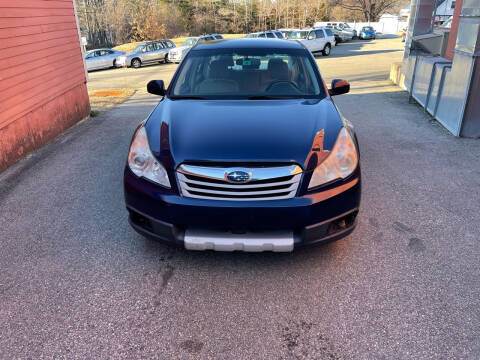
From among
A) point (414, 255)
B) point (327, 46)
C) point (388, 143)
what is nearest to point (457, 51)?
point (388, 143)

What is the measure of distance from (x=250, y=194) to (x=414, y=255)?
1.60 meters

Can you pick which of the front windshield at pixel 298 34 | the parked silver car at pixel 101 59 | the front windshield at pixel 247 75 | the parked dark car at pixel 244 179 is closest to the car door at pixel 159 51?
the parked silver car at pixel 101 59

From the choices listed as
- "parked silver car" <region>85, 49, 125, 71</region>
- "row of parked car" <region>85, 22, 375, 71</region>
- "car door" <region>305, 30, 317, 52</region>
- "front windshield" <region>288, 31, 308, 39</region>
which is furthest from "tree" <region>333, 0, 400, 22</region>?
"parked silver car" <region>85, 49, 125, 71</region>

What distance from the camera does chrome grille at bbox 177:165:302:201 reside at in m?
2.80

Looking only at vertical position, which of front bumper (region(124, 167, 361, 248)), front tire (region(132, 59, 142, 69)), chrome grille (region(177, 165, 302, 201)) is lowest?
front tire (region(132, 59, 142, 69))

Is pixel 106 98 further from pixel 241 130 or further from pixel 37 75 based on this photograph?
pixel 241 130

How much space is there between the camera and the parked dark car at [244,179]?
280 centimetres

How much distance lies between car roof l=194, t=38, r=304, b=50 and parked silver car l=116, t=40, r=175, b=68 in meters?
20.8

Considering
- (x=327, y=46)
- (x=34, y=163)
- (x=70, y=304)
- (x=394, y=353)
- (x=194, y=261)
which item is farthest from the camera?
(x=327, y=46)

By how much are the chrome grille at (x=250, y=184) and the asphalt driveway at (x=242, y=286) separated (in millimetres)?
702

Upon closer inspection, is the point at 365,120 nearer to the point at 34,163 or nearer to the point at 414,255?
the point at 414,255

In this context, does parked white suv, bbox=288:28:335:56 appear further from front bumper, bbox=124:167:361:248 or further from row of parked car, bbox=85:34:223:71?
front bumper, bbox=124:167:361:248

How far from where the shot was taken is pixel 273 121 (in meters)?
3.38

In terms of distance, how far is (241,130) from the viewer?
3207 millimetres
